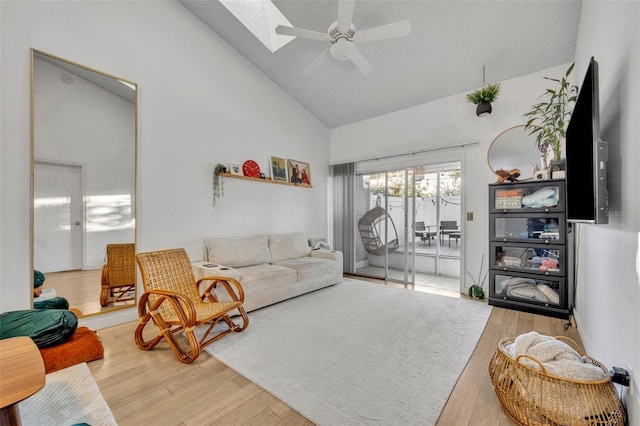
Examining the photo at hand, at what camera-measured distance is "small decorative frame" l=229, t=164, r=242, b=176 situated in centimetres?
385

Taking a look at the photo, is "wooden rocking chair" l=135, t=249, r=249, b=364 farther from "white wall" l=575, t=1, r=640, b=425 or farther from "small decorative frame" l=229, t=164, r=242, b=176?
"white wall" l=575, t=1, r=640, b=425

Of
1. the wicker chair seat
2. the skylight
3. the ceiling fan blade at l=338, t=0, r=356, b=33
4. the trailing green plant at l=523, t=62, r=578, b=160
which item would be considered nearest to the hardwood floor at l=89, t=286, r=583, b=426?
the wicker chair seat

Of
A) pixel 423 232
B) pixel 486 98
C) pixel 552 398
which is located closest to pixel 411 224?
pixel 423 232

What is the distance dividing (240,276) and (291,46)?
3.10 meters

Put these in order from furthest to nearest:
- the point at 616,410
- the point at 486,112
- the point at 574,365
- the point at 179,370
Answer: the point at 486,112 → the point at 179,370 → the point at 574,365 → the point at 616,410

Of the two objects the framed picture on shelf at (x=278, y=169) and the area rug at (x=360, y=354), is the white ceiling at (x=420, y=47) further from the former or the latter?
the area rug at (x=360, y=354)

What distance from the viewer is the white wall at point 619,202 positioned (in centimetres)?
119

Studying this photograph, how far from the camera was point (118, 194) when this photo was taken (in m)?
2.85

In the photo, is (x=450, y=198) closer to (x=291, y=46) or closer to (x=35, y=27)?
(x=291, y=46)

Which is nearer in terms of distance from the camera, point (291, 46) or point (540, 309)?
point (540, 309)

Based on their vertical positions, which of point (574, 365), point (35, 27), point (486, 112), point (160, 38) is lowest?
point (574, 365)

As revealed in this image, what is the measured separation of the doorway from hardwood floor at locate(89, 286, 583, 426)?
94.1 inches

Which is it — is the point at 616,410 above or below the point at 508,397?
above

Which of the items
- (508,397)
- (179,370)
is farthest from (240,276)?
(508,397)
